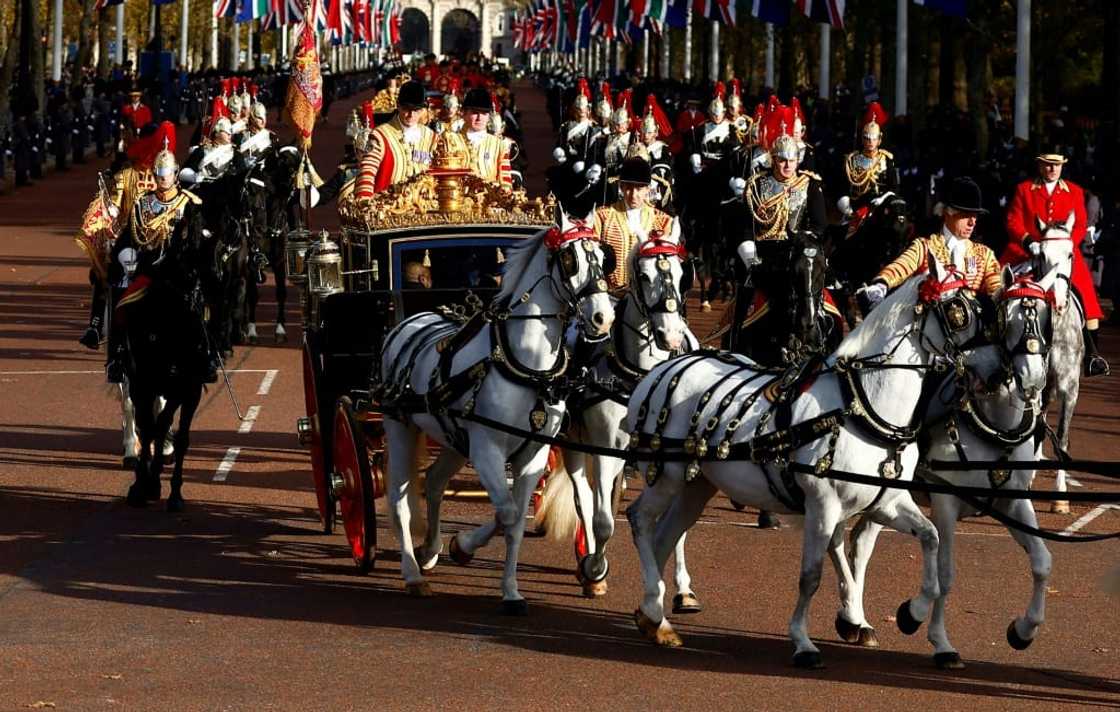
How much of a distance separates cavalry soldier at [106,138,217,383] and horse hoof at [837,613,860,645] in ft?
17.5

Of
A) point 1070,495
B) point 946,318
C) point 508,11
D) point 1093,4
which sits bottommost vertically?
point 1070,495

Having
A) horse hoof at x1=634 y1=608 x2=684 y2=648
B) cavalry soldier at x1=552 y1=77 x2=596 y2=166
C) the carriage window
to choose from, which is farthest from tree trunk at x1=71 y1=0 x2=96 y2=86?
horse hoof at x1=634 y1=608 x2=684 y2=648

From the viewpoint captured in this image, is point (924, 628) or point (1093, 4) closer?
point (924, 628)

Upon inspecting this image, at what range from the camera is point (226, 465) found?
50.5 feet

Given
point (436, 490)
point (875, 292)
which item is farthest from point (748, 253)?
point (436, 490)

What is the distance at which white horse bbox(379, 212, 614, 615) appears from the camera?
10312 millimetres

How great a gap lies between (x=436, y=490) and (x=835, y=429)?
116 inches

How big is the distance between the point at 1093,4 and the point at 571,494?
28192 mm

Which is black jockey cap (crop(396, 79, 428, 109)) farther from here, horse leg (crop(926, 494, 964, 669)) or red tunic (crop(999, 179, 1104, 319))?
horse leg (crop(926, 494, 964, 669))

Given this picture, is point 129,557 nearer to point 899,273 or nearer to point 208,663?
point 208,663

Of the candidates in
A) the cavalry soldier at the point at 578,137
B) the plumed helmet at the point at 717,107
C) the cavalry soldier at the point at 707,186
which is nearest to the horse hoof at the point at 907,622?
the cavalry soldier at the point at 707,186

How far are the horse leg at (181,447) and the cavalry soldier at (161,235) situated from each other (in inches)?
6.5

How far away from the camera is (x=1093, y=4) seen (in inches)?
1483

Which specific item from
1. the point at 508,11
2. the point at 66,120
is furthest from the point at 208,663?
the point at 508,11
